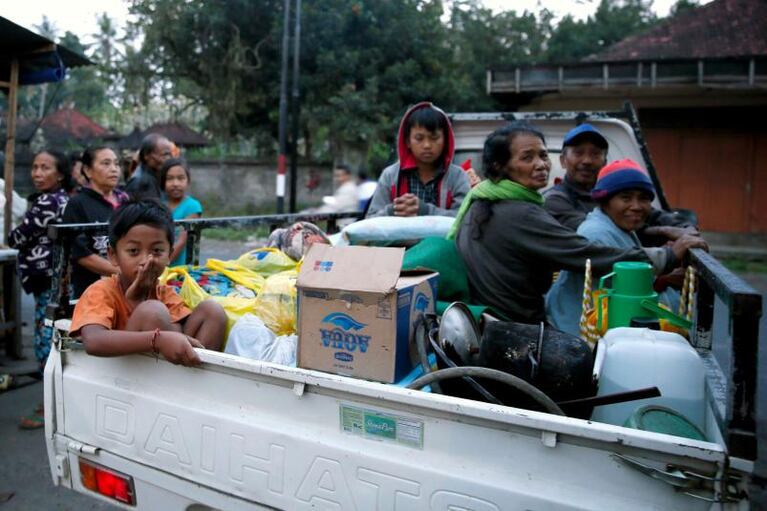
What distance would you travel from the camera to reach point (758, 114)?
1263cm

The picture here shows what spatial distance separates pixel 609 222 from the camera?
2.68 metres

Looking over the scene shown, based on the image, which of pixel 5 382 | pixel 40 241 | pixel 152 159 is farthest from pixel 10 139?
pixel 5 382

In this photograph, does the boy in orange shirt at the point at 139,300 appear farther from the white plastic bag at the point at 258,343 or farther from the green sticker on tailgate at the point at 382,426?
the green sticker on tailgate at the point at 382,426

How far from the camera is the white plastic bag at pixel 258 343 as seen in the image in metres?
2.17

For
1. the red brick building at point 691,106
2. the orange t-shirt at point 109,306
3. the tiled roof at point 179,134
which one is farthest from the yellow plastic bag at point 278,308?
the tiled roof at point 179,134

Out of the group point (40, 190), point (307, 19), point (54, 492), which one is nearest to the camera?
point (54, 492)

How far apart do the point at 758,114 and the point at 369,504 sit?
14.0 metres

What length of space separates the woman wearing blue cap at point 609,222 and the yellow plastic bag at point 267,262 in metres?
1.32

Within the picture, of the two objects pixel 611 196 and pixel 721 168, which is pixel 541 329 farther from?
pixel 721 168

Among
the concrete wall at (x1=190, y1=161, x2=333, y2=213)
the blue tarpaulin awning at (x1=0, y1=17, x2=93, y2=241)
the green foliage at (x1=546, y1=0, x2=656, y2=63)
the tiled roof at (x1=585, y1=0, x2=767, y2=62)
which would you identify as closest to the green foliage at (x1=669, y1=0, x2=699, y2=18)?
the green foliage at (x1=546, y1=0, x2=656, y2=63)

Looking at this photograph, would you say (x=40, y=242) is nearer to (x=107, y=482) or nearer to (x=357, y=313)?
(x=107, y=482)

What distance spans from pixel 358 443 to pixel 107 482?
3.40ft

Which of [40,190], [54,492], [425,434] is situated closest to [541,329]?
[425,434]

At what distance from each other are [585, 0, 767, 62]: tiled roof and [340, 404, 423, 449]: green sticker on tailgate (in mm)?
12999
